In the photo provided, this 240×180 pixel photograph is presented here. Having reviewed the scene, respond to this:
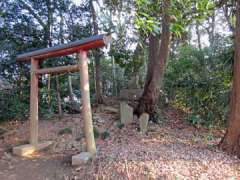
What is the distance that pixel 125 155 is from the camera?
445 centimetres

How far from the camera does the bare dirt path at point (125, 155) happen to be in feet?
13.0

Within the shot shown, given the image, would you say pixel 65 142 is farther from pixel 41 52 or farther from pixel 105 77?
pixel 105 77

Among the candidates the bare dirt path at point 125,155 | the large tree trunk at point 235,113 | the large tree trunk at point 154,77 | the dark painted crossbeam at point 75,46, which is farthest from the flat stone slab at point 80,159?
the large tree trunk at point 154,77

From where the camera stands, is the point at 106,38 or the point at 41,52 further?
the point at 41,52

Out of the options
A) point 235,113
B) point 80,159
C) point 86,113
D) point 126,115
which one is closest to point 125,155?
point 80,159

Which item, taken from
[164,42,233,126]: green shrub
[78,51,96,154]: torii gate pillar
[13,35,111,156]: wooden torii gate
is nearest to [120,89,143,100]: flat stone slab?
[164,42,233,126]: green shrub

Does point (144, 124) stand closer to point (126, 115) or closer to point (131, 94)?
point (126, 115)

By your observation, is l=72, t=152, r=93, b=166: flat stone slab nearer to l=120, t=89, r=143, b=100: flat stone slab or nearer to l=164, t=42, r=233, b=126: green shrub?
l=164, t=42, r=233, b=126: green shrub

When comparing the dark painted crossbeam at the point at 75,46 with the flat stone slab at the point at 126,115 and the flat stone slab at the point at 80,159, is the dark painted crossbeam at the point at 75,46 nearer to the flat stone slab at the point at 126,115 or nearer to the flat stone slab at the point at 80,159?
the flat stone slab at the point at 80,159

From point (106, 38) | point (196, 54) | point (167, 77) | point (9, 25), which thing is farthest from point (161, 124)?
point (9, 25)

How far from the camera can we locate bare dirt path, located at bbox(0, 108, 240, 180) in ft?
13.0

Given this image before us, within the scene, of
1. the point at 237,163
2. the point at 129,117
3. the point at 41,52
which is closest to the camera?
the point at 237,163

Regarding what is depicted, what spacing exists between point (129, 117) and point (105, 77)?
3968 mm

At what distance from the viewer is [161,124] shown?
23.2ft
